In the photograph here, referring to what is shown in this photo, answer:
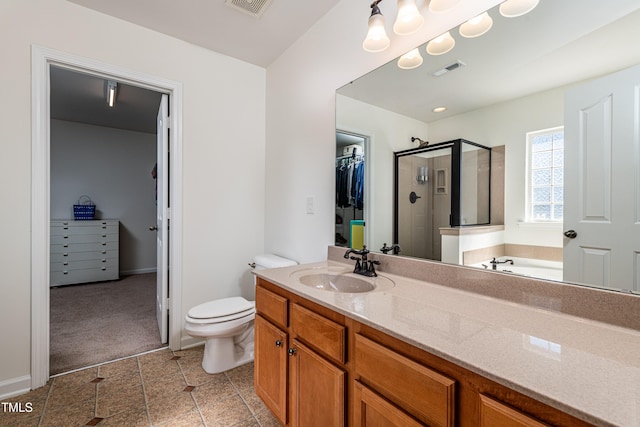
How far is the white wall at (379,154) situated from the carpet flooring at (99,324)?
205 centimetres

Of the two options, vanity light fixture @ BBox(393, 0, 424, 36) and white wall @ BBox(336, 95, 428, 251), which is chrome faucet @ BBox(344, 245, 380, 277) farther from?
vanity light fixture @ BBox(393, 0, 424, 36)

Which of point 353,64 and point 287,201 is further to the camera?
point 287,201

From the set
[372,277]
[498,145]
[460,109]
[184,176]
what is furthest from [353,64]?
[184,176]

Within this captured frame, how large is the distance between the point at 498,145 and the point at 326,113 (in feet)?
3.82

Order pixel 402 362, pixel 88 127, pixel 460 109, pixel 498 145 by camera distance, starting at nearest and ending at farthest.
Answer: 1. pixel 402 362
2. pixel 498 145
3. pixel 460 109
4. pixel 88 127

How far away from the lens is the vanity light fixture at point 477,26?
3.72 feet

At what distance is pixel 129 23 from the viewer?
207cm

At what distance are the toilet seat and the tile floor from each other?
398 mm

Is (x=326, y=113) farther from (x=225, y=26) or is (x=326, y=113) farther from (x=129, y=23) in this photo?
A: (x=129, y=23)

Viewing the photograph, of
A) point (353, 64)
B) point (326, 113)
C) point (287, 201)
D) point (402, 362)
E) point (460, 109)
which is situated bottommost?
point (402, 362)

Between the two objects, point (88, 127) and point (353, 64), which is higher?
point (88, 127)

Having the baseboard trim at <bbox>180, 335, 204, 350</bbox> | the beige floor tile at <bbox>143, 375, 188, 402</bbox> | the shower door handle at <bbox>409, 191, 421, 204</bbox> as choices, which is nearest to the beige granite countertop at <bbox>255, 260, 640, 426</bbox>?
the shower door handle at <bbox>409, 191, 421, 204</bbox>

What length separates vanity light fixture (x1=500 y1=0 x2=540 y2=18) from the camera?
1.03 m

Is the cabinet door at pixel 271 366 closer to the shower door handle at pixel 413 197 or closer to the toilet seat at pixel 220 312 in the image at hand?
the toilet seat at pixel 220 312
